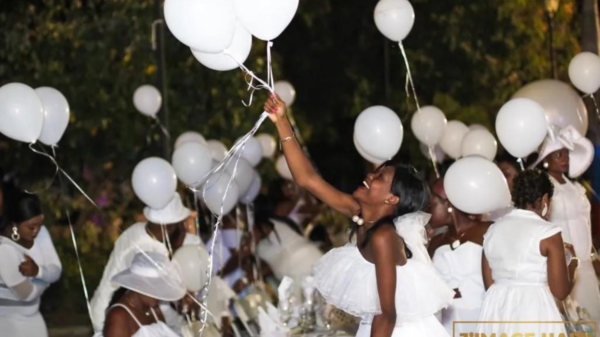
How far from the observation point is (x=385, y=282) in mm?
3729

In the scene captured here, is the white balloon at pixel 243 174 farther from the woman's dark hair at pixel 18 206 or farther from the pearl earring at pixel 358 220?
the pearl earring at pixel 358 220

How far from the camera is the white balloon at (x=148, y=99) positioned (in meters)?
8.05

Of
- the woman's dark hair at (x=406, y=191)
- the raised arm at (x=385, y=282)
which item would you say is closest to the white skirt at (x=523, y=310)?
the woman's dark hair at (x=406, y=191)

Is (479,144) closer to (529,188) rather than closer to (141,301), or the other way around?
(529,188)

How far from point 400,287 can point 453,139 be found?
3301 millimetres

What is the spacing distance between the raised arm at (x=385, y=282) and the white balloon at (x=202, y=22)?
0.90 metres

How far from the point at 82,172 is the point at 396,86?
315 cm

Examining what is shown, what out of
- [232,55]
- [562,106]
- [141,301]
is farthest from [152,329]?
[562,106]

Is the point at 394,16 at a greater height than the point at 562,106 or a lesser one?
greater

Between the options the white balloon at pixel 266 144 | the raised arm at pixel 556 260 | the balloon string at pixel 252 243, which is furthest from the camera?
the white balloon at pixel 266 144

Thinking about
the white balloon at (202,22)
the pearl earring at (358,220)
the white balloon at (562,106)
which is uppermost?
the white balloon at (562,106)

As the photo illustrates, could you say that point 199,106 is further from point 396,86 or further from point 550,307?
point 550,307

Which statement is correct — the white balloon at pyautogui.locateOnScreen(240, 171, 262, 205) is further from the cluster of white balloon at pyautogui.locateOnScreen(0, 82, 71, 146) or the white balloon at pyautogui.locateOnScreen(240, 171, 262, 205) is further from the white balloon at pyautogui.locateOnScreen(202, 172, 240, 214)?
the cluster of white balloon at pyautogui.locateOnScreen(0, 82, 71, 146)

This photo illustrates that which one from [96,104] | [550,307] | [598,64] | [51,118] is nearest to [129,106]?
[96,104]
